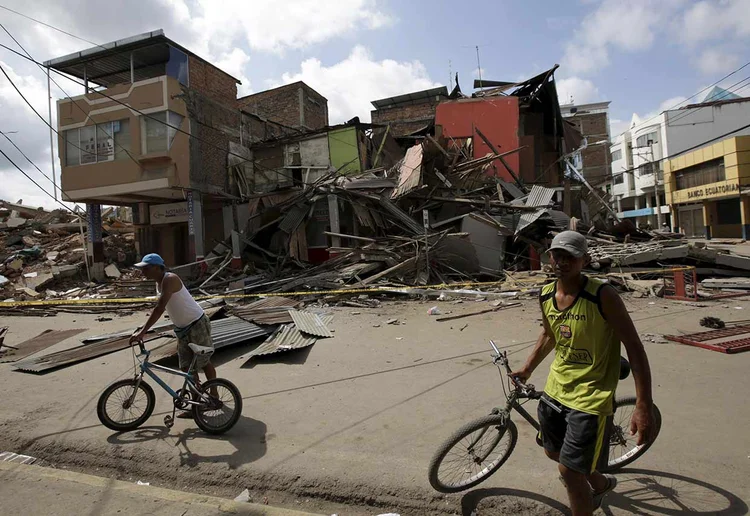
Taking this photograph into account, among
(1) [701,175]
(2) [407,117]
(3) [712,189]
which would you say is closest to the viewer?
(2) [407,117]

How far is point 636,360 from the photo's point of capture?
6.82 feet

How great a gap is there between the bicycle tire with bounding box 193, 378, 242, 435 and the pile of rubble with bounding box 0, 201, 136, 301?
597 inches

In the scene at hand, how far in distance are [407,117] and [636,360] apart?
101ft

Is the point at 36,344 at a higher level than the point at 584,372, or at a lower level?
lower

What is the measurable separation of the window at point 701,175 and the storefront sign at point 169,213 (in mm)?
36252

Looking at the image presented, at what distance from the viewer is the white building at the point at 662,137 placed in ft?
135

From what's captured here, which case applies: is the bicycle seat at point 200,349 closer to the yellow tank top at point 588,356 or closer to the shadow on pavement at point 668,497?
the yellow tank top at point 588,356

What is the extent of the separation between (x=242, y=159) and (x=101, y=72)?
7.12m

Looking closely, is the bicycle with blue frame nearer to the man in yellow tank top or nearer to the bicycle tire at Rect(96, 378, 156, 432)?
the bicycle tire at Rect(96, 378, 156, 432)

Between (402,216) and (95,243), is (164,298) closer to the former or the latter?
(402,216)

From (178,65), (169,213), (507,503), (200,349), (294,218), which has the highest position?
(178,65)

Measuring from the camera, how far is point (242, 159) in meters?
21.2

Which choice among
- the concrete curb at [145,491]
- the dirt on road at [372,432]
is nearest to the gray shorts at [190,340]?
the dirt on road at [372,432]

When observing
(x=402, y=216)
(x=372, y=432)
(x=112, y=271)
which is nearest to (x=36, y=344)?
(x=372, y=432)
